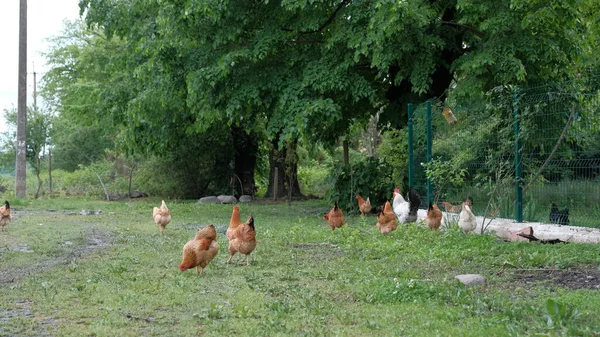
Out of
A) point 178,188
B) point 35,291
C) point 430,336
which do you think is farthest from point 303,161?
point 430,336

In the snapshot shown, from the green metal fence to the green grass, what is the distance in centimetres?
106

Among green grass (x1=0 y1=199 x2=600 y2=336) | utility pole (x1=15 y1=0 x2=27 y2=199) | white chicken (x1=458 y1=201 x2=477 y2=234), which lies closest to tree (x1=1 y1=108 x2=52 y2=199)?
utility pole (x1=15 y1=0 x2=27 y2=199)

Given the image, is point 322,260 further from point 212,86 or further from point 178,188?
point 178,188

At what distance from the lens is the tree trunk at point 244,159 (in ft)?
101

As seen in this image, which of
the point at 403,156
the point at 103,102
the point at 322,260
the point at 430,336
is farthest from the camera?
the point at 103,102

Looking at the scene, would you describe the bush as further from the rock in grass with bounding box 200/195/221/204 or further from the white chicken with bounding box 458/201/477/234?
the rock in grass with bounding box 200/195/221/204

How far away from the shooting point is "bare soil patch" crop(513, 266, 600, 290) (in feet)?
26.0

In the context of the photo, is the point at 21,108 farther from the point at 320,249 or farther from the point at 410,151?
the point at 320,249

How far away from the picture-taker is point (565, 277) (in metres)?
8.32

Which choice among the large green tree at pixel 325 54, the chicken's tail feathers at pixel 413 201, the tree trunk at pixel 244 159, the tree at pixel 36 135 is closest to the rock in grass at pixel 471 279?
the chicken's tail feathers at pixel 413 201

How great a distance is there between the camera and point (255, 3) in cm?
1923

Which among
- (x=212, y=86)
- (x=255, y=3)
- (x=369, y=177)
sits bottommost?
(x=369, y=177)

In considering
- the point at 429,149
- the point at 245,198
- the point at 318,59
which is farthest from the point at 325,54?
the point at 245,198

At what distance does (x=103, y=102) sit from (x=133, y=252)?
1220cm
